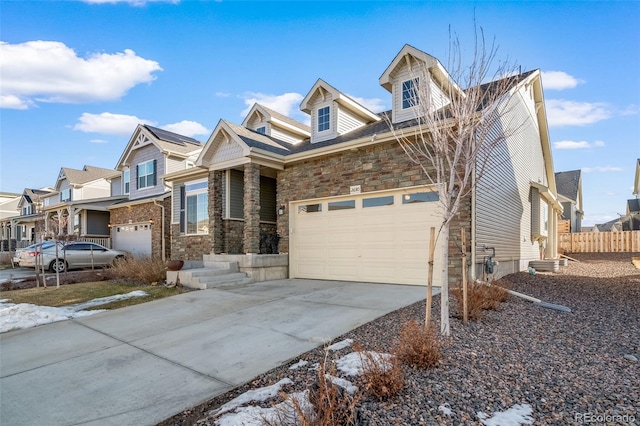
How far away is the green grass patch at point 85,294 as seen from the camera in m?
7.95

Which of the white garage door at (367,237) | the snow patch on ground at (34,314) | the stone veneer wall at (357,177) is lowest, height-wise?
the snow patch on ground at (34,314)

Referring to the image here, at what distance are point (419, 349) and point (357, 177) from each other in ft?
22.6

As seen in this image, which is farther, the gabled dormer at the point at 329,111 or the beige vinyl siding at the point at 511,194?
the gabled dormer at the point at 329,111

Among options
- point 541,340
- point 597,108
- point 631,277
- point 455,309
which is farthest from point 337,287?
point 597,108

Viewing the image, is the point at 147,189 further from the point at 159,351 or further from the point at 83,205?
the point at 159,351

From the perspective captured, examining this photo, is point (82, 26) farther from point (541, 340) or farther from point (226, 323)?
point (541, 340)

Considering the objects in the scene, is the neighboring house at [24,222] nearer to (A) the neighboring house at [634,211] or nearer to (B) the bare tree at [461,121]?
(B) the bare tree at [461,121]

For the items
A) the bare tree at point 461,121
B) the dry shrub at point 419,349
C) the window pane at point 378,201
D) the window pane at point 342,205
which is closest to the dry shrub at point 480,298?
the bare tree at point 461,121

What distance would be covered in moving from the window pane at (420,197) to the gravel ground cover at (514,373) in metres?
3.56

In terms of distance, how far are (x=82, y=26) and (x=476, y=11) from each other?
399 inches

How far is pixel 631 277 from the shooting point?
9898mm

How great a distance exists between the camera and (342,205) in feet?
33.9

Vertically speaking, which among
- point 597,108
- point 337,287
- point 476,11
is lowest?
point 337,287

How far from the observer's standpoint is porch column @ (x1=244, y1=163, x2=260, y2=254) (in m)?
10.8
